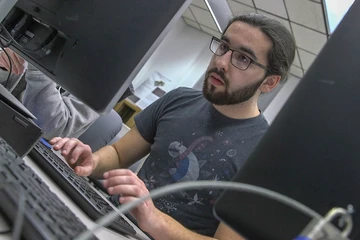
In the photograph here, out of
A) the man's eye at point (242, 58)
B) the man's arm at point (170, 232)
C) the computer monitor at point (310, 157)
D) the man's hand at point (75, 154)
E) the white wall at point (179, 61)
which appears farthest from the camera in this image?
the white wall at point (179, 61)

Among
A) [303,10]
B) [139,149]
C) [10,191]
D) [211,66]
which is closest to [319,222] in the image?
[10,191]

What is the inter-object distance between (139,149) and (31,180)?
2.87ft

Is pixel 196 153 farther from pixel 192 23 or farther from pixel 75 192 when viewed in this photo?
pixel 192 23

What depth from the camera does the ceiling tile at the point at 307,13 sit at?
2.87m

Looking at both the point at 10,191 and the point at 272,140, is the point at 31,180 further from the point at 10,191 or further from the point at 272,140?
the point at 272,140

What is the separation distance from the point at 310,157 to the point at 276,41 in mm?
825

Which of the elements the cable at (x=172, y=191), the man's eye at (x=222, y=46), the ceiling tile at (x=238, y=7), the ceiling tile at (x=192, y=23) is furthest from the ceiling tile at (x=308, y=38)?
the cable at (x=172, y=191)

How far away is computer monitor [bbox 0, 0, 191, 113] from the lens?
2.09ft

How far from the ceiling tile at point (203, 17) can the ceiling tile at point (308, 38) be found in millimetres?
1507

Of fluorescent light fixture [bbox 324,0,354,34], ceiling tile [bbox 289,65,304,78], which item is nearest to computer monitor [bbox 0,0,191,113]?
fluorescent light fixture [bbox 324,0,354,34]

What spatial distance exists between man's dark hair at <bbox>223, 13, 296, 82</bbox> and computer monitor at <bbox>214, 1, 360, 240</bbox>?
0.72 meters

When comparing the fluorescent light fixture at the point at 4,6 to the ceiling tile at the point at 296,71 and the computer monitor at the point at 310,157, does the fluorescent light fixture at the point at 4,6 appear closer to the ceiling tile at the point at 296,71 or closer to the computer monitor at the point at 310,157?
the computer monitor at the point at 310,157

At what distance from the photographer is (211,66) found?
3.92ft

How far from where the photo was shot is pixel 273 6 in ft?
10.8
